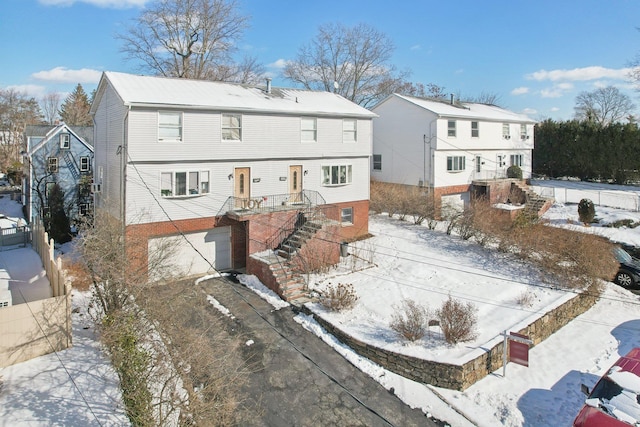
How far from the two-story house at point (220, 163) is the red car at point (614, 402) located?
1224 cm

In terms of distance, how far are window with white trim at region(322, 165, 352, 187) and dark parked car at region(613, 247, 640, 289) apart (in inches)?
568

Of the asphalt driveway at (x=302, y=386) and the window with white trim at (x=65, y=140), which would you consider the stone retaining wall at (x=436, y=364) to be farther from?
the window with white trim at (x=65, y=140)

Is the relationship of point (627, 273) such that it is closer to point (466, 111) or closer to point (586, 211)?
point (586, 211)

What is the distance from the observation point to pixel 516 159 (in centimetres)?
3888

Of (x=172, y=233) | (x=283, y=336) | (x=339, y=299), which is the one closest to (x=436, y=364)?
(x=339, y=299)

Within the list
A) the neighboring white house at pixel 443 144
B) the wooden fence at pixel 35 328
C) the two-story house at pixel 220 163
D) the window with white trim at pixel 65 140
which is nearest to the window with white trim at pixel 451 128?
the neighboring white house at pixel 443 144

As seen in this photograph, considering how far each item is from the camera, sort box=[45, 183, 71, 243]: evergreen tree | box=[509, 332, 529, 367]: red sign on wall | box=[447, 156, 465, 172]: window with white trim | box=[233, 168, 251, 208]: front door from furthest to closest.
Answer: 1. box=[447, 156, 465, 172]: window with white trim
2. box=[45, 183, 71, 243]: evergreen tree
3. box=[233, 168, 251, 208]: front door
4. box=[509, 332, 529, 367]: red sign on wall

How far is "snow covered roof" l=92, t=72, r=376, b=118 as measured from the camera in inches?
737

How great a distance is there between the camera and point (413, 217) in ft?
97.1

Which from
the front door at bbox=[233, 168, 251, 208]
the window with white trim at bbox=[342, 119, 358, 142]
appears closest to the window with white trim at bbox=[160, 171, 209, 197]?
the front door at bbox=[233, 168, 251, 208]

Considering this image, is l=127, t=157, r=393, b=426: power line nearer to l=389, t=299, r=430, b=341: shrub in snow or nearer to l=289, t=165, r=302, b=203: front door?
l=389, t=299, r=430, b=341: shrub in snow

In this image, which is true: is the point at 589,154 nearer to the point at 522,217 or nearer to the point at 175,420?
the point at 522,217

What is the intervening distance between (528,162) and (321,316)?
32.7 meters

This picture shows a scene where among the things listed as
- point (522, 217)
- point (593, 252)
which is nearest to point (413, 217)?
Answer: point (522, 217)
